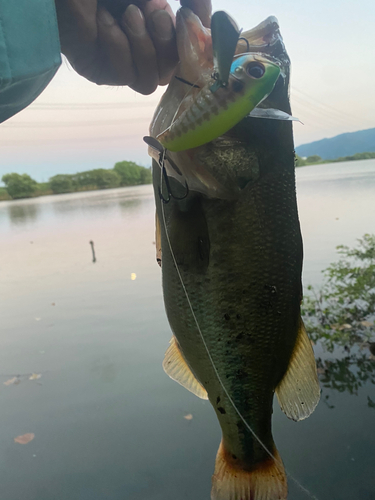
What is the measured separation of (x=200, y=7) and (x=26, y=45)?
683mm

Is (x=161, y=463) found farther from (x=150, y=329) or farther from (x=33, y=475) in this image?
(x=150, y=329)

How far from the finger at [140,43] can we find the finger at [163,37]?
21mm

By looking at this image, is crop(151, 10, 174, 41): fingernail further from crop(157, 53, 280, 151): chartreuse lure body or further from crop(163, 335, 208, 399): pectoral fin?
crop(163, 335, 208, 399): pectoral fin

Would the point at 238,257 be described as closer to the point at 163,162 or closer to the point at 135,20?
the point at 163,162

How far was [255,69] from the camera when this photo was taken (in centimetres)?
99

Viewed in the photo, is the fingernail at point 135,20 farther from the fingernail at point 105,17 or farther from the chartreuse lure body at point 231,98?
the chartreuse lure body at point 231,98

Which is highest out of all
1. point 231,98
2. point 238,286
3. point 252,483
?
point 231,98

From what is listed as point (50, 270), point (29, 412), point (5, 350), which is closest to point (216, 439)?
point (29, 412)

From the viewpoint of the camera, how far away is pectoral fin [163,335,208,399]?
1.77 m

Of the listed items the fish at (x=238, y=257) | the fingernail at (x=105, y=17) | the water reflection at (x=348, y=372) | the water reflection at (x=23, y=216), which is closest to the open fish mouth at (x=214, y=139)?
the fish at (x=238, y=257)

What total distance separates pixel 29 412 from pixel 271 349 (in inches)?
177

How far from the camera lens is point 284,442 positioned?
3883mm

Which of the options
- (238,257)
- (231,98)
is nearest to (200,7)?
(231,98)

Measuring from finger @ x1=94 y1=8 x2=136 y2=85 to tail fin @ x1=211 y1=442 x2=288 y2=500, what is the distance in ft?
6.07
